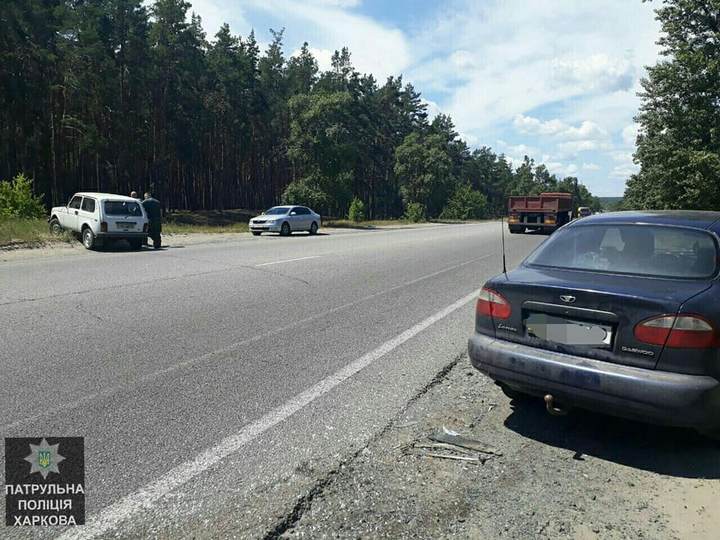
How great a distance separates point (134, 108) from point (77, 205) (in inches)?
1193

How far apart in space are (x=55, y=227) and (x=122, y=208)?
3635mm

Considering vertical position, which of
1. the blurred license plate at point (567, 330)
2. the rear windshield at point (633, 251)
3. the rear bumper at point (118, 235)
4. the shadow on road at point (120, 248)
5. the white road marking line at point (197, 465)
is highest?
the rear windshield at point (633, 251)

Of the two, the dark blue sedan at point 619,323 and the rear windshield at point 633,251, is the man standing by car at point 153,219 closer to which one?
the rear windshield at point 633,251

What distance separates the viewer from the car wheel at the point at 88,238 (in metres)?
17.1

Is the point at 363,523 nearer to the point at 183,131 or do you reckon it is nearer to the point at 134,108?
the point at 134,108

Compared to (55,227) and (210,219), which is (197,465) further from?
(210,219)

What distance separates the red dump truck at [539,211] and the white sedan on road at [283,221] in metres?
11.8

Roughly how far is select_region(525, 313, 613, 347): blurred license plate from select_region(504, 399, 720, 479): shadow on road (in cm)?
72

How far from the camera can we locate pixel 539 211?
102 ft

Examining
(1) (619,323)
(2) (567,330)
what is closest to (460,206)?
(2) (567,330)

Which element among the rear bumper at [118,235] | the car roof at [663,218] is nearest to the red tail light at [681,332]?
the car roof at [663,218]

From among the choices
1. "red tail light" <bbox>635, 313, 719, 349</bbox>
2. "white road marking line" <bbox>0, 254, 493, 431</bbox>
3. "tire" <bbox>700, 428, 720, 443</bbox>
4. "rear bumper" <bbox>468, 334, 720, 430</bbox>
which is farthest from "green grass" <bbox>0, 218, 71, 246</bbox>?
"tire" <bbox>700, 428, 720, 443</bbox>

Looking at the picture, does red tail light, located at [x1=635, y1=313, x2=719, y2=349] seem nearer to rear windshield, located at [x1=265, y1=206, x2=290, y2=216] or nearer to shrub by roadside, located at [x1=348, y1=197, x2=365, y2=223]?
rear windshield, located at [x1=265, y1=206, x2=290, y2=216]

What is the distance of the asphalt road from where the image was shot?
2996mm
